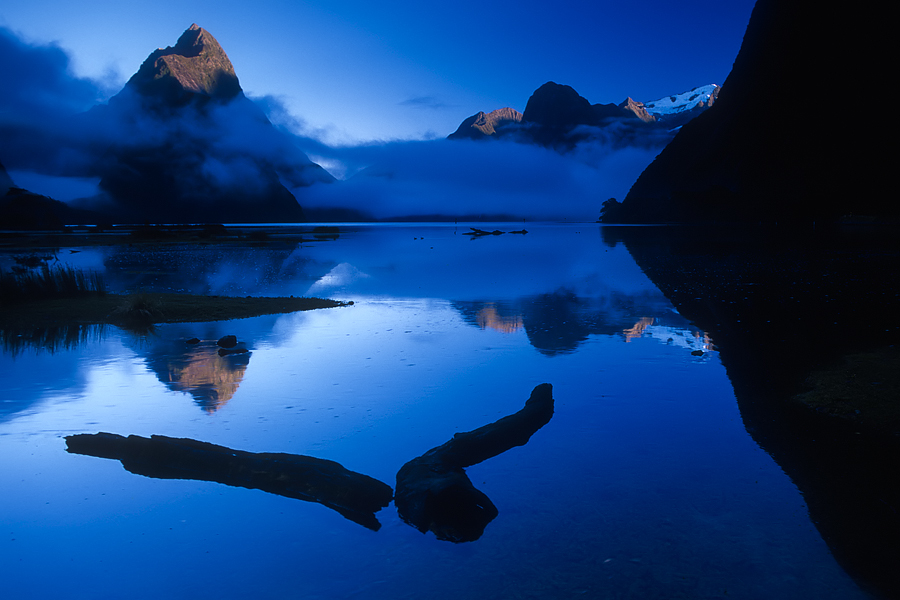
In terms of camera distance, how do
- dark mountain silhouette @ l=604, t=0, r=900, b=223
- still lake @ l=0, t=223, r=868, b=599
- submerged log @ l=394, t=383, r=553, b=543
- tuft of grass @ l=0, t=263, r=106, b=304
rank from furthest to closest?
dark mountain silhouette @ l=604, t=0, r=900, b=223 → tuft of grass @ l=0, t=263, r=106, b=304 → submerged log @ l=394, t=383, r=553, b=543 → still lake @ l=0, t=223, r=868, b=599

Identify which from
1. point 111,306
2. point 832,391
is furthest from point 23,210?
point 832,391

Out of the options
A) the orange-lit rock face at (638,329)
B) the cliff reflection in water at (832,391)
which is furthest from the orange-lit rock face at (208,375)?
the orange-lit rock face at (638,329)

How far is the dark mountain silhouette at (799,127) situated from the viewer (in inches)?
3617

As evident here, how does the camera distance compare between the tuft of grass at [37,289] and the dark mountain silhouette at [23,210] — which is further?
the dark mountain silhouette at [23,210]

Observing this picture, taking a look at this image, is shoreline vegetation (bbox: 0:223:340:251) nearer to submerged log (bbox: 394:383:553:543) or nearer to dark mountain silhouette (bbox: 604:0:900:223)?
submerged log (bbox: 394:383:553:543)

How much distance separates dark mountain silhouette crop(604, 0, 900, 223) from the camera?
91.9 metres

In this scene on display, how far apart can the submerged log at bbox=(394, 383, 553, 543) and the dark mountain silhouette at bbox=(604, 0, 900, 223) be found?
10848 centimetres

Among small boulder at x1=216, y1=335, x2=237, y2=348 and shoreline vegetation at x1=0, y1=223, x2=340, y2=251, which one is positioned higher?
shoreline vegetation at x1=0, y1=223, x2=340, y2=251

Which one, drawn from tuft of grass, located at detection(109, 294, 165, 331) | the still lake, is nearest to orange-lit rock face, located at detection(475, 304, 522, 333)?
the still lake

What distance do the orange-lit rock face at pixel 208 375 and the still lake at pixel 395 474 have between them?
0.26ft

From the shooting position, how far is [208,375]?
13070 mm

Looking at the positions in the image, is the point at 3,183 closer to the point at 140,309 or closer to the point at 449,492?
the point at 140,309

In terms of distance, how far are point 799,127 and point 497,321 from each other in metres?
115

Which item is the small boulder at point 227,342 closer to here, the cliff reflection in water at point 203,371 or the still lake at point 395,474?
the cliff reflection in water at point 203,371
